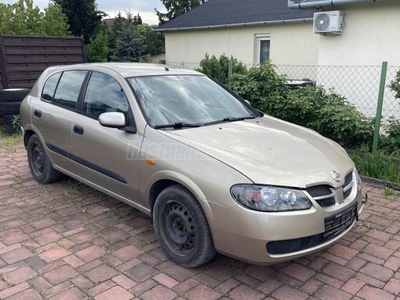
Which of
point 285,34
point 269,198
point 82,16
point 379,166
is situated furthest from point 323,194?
point 82,16

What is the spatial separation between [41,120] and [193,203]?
268cm

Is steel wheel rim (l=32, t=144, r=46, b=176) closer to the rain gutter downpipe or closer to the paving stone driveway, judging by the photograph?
the paving stone driveway

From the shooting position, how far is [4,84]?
838cm

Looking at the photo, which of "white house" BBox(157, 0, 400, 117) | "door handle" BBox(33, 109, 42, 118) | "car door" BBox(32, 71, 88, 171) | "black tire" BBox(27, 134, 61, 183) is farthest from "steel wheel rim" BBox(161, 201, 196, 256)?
"white house" BBox(157, 0, 400, 117)

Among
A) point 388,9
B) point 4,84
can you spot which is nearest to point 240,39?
point 388,9

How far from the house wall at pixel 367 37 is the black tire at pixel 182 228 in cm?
710

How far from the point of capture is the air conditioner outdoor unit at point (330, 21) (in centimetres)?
A: 825

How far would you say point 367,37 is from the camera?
830 centimetres

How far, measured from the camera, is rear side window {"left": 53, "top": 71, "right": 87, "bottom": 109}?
161 inches

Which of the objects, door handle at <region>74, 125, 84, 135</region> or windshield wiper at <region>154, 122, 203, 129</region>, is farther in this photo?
door handle at <region>74, 125, 84, 135</region>

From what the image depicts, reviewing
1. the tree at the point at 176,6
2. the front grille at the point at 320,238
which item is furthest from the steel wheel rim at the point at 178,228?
the tree at the point at 176,6

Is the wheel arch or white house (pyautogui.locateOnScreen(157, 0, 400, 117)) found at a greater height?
white house (pyautogui.locateOnScreen(157, 0, 400, 117))

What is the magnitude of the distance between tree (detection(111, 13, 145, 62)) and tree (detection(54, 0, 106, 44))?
5.74ft

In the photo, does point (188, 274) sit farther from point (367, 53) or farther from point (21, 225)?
point (367, 53)
